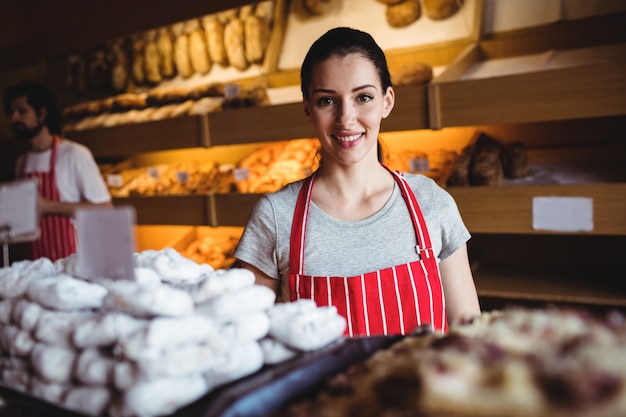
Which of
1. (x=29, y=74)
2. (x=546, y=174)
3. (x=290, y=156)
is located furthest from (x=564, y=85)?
(x=29, y=74)

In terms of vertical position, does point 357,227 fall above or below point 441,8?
below

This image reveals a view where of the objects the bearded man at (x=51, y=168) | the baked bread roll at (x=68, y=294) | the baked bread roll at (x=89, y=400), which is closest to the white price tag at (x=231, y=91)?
the bearded man at (x=51, y=168)

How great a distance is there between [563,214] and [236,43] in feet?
7.43

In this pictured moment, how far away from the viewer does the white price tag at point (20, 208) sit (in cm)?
100

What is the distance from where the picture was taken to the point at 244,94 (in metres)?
3.35

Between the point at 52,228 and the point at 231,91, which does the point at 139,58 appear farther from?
the point at 52,228

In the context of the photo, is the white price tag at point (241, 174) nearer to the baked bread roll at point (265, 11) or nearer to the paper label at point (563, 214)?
the baked bread roll at point (265, 11)

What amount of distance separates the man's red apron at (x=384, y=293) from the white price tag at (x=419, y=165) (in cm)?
126

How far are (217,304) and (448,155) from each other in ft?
7.37

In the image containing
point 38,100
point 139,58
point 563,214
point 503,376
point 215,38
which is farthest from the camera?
point 139,58

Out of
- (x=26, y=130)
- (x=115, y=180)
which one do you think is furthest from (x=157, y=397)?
(x=115, y=180)

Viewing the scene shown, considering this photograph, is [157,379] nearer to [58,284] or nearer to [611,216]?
[58,284]

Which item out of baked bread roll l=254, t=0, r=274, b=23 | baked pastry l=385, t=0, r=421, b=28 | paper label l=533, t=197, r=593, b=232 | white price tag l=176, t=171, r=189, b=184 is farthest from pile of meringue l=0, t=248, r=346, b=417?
baked bread roll l=254, t=0, r=274, b=23

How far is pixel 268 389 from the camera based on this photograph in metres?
0.73
